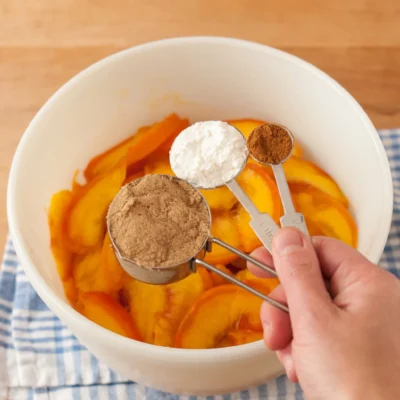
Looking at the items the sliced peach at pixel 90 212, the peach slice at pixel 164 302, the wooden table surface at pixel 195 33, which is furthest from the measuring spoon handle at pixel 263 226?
the wooden table surface at pixel 195 33

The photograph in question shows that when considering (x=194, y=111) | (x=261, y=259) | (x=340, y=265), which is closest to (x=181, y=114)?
(x=194, y=111)

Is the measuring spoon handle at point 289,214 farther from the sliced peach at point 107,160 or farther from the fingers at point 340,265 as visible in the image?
the sliced peach at point 107,160

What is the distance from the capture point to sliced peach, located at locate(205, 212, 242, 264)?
742mm

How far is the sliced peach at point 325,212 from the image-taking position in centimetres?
78

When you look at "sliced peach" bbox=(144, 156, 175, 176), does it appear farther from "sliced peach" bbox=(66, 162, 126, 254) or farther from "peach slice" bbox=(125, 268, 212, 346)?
"peach slice" bbox=(125, 268, 212, 346)

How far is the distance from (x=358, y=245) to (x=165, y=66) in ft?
1.31

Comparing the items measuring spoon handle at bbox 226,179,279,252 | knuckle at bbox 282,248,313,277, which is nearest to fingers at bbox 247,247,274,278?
measuring spoon handle at bbox 226,179,279,252

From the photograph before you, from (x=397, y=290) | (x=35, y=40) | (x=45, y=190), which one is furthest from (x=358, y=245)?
(x=35, y=40)

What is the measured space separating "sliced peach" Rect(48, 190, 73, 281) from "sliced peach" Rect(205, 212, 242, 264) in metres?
0.19

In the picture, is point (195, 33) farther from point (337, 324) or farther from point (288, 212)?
point (337, 324)

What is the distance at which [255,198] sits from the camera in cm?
80

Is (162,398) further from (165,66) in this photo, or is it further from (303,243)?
(165,66)

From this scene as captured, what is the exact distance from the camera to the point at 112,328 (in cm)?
69

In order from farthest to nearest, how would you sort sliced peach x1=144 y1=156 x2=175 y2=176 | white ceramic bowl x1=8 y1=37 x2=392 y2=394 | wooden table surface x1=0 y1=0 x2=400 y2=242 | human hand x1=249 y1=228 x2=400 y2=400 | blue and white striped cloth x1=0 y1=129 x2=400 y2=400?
wooden table surface x1=0 y1=0 x2=400 y2=242 → sliced peach x1=144 y1=156 x2=175 y2=176 → blue and white striped cloth x1=0 y1=129 x2=400 y2=400 → white ceramic bowl x1=8 y1=37 x2=392 y2=394 → human hand x1=249 y1=228 x2=400 y2=400
